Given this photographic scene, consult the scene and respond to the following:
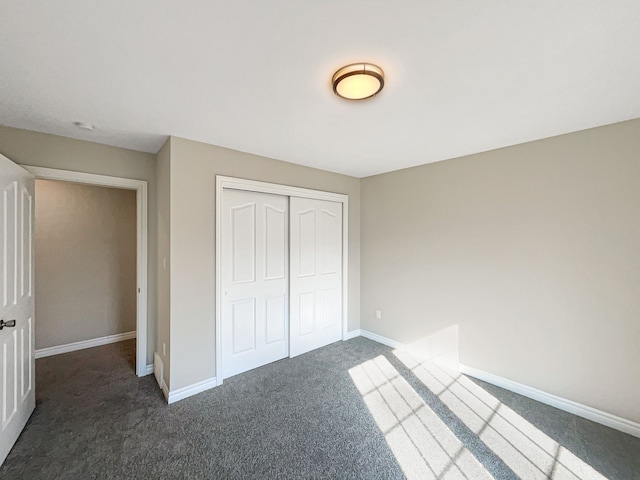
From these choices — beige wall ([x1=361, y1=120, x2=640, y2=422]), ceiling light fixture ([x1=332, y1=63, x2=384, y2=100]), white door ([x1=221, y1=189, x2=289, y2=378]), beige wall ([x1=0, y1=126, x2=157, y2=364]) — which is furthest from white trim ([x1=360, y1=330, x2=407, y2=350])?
ceiling light fixture ([x1=332, y1=63, x2=384, y2=100])

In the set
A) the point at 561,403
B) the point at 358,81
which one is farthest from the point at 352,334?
the point at 358,81

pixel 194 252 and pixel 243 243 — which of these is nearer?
pixel 194 252

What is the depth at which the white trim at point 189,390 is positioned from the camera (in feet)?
7.97

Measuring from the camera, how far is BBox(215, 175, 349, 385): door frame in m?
2.71

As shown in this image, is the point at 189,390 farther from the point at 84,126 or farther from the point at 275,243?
the point at 84,126

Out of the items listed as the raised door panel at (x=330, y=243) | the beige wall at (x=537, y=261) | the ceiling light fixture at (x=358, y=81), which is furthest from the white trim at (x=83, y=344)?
the ceiling light fixture at (x=358, y=81)

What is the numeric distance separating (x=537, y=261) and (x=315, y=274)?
93.1 inches

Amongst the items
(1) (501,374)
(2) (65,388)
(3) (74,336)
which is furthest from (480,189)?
(3) (74,336)

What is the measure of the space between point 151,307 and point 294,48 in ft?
9.42

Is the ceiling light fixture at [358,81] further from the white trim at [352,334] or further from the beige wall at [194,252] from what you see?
the white trim at [352,334]

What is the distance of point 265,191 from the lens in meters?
3.06

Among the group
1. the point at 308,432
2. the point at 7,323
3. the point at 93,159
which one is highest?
the point at 93,159

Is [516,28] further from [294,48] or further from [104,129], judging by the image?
[104,129]

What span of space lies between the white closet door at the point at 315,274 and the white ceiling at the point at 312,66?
4.40 ft
